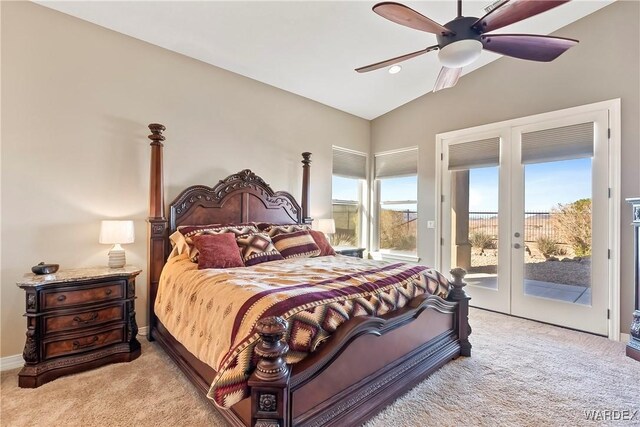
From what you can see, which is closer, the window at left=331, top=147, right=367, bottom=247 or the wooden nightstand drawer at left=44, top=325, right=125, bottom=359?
the wooden nightstand drawer at left=44, top=325, right=125, bottom=359

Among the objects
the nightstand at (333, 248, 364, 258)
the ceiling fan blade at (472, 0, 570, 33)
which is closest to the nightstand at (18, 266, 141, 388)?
the nightstand at (333, 248, 364, 258)

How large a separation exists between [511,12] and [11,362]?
4423mm

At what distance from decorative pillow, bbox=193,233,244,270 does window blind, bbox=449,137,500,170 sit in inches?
130

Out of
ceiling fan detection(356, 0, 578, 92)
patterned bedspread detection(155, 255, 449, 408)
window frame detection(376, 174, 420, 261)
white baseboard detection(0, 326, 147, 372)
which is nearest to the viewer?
patterned bedspread detection(155, 255, 449, 408)

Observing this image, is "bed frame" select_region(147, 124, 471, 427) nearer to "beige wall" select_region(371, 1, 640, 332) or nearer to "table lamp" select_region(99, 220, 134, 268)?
"table lamp" select_region(99, 220, 134, 268)

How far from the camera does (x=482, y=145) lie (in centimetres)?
404

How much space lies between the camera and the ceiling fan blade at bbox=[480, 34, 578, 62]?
2.04 meters

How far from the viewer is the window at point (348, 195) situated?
5.02m

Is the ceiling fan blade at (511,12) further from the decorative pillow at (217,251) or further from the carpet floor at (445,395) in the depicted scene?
the decorative pillow at (217,251)

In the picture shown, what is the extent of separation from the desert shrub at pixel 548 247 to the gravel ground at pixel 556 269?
0.22 ft

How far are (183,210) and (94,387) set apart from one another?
1.68m

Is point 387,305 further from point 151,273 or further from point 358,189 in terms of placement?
point 358,189

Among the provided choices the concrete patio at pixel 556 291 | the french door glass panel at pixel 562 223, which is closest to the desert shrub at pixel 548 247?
the french door glass panel at pixel 562 223

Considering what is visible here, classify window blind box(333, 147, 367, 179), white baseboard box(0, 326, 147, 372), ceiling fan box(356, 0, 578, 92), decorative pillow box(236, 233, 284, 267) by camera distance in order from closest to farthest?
1. ceiling fan box(356, 0, 578, 92)
2. white baseboard box(0, 326, 147, 372)
3. decorative pillow box(236, 233, 284, 267)
4. window blind box(333, 147, 367, 179)
